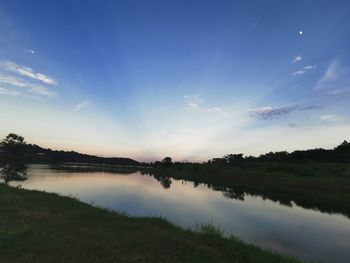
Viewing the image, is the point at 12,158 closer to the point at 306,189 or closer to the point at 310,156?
the point at 306,189

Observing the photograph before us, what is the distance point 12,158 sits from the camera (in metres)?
58.4

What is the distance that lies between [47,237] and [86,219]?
14.5 ft

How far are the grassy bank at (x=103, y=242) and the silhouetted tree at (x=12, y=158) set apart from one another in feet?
139

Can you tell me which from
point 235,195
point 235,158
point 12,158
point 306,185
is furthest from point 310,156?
point 12,158

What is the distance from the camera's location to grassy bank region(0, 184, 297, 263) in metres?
11.6

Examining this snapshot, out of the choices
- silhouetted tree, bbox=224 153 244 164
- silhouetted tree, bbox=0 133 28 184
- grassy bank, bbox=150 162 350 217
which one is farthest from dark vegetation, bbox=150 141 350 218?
silhouetted tree, bbox=0 133 28 184

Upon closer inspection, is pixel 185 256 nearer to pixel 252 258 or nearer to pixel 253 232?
pixel 252 258

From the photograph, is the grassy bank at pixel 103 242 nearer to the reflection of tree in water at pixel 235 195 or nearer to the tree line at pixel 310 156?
the reflection of tree in water at pixel 235 195

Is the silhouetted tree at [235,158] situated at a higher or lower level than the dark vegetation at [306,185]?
higher

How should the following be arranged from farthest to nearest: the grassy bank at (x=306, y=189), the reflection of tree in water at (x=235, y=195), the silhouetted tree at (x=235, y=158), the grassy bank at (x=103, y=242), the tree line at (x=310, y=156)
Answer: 1. the silhouetted tree at (x=235, y=158)
2. the tree line at (x=310, y=156)
3. the reflection of tree in water at (x=235, y=195)
4. the grassy bank at (x=306, y=189)
5. the grassy bank at (x=103, y=242)

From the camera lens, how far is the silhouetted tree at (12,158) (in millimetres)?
57750

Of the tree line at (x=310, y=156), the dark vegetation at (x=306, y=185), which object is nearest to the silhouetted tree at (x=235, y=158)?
the tree line at (x=310, y=156)

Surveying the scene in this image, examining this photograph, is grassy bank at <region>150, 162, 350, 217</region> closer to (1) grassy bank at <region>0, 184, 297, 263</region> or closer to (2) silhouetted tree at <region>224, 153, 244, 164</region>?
(1) grassy bank at <region>0, 184, 297, 263</region>

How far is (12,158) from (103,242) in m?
52.2
